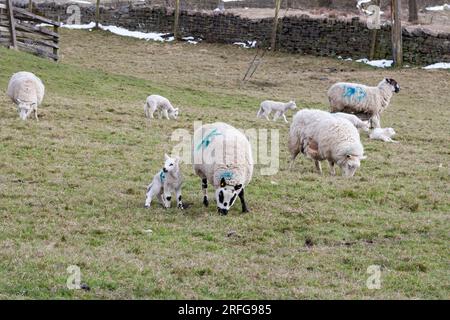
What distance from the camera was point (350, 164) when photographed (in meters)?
12.8

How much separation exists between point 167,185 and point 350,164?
12.7ft

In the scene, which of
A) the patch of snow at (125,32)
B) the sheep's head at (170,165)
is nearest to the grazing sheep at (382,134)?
the sheep's head at (170,165)

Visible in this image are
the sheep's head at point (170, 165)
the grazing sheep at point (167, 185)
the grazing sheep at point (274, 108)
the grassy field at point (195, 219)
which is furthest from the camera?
the grazing sheep at point (274, 108)

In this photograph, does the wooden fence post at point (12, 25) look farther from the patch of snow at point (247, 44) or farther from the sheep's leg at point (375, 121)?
the patch of snow at point (247, 44)

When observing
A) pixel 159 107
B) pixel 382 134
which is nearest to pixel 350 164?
pixel 382 134

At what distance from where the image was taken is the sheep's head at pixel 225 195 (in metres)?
10.0

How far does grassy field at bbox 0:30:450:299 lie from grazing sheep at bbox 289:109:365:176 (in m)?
0.37

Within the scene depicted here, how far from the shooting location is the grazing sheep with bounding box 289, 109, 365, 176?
12.8 m

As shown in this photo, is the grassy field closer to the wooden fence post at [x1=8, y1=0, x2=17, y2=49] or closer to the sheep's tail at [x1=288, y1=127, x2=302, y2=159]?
the sheep's tail at [x1=288, y1=127, x2=302, y2=159]

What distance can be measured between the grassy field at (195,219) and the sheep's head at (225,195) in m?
0.14

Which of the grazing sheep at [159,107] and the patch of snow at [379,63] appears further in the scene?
the patch of snow at [379,63]

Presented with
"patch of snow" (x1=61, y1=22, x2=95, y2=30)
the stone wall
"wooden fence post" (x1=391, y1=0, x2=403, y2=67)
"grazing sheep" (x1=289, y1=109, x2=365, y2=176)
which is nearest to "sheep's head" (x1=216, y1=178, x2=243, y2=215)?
"grazing sheep" (x1=289, y1=109, x2=365, y2=176)

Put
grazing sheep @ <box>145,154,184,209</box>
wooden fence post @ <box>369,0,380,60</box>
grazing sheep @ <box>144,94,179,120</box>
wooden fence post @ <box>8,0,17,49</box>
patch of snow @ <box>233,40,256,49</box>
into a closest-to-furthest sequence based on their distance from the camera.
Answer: grazing sheep @ <box>145,154,184,209</box> < grazing sheep @ <box>144,94,179,120</box> < wooden fence post @ <box>8,0,17,49</box> < wooden fence post @ <box>369,0,380,60</box> < patch of snow @ <box>233,40,256,49</box>

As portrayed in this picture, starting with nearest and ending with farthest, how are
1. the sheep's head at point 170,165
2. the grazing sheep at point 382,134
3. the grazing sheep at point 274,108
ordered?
the sheep's head at point 170,165
the grazing sheep at point 382,134
the grazing sheep at point 274,108
